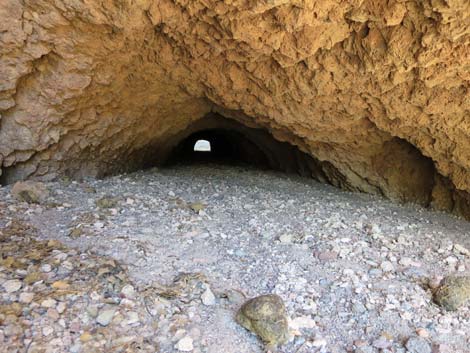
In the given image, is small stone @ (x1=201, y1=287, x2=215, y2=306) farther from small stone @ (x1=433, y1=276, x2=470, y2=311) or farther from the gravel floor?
small stone @ (x1=433, y1=276, x2=470, y2=311)

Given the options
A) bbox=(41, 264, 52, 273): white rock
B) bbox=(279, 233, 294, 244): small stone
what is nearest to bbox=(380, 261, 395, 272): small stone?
bbox=(279, 233, 294, 244): small stone

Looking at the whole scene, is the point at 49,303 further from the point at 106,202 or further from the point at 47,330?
the point at 106,202

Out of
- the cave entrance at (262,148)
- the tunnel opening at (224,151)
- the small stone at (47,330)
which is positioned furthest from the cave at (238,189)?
the tunnel opening at (224,151)

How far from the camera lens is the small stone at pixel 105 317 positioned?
6.23ft

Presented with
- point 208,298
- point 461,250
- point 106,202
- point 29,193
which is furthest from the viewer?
point 106,202

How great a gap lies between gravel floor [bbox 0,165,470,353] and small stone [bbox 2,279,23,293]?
0.12 ft

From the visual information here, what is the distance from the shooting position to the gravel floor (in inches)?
78.5

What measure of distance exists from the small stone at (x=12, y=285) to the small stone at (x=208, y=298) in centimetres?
103

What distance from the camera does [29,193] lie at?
3449 millimetres

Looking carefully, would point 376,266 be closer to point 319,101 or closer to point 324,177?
point 319,101

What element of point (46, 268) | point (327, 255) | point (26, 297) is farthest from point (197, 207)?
point (26, 297)

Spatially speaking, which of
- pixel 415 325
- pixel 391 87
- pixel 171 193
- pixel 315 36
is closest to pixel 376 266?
pixel 415 325

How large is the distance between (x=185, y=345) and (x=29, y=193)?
2.41 meters

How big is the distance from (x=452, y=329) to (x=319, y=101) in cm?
254
